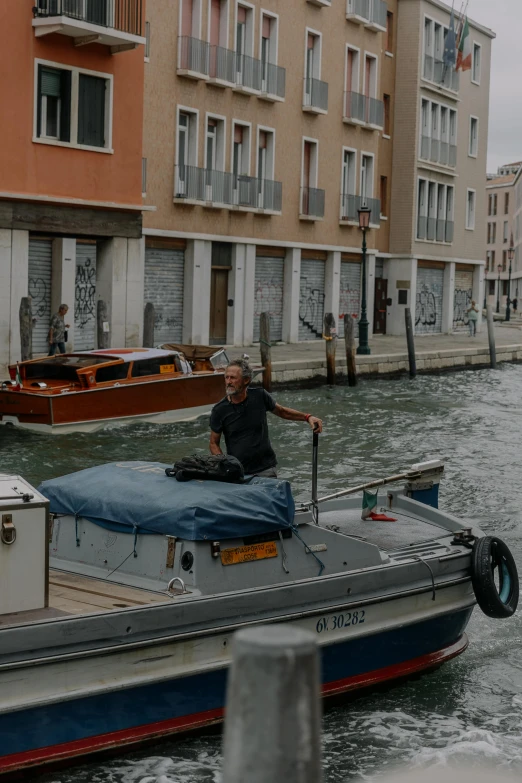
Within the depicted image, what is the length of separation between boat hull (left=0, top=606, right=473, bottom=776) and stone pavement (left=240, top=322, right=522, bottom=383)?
18.6 metres

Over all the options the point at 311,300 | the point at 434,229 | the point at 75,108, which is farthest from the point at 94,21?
the point at 434,229

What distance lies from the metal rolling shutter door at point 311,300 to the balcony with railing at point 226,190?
3.19 m

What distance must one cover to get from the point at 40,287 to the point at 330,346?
6.57 metres

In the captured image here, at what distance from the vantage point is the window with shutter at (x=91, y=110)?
80.6ft

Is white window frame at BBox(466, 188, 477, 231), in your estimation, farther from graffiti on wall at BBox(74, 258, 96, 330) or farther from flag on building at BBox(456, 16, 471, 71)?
graffiti on wall at BBox(74, 258, 96, 330)

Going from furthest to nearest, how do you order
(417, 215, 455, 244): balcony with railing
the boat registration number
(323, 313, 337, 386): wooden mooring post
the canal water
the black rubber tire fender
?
(417, 215, 455, 244): balcony with railing, (323, 313, 337, 386): wooden mooring post, the black rubber tire fender, the boat registration number, the canal water

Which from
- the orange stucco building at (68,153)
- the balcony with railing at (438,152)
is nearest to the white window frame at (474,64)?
the balcony with railing at (438,152)

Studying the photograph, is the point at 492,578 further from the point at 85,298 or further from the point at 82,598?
the point at 85,298

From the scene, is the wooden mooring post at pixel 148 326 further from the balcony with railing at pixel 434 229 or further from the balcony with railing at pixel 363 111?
the balcony with railing at pixel 434 229

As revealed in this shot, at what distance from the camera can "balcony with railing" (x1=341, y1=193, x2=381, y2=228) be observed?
3866cm

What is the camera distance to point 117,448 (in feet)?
61.2

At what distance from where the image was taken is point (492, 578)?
28.9ft

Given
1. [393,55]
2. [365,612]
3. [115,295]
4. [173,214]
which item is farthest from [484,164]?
[365,612]

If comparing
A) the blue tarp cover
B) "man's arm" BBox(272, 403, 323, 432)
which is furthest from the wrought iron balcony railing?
the blue tarp cover
